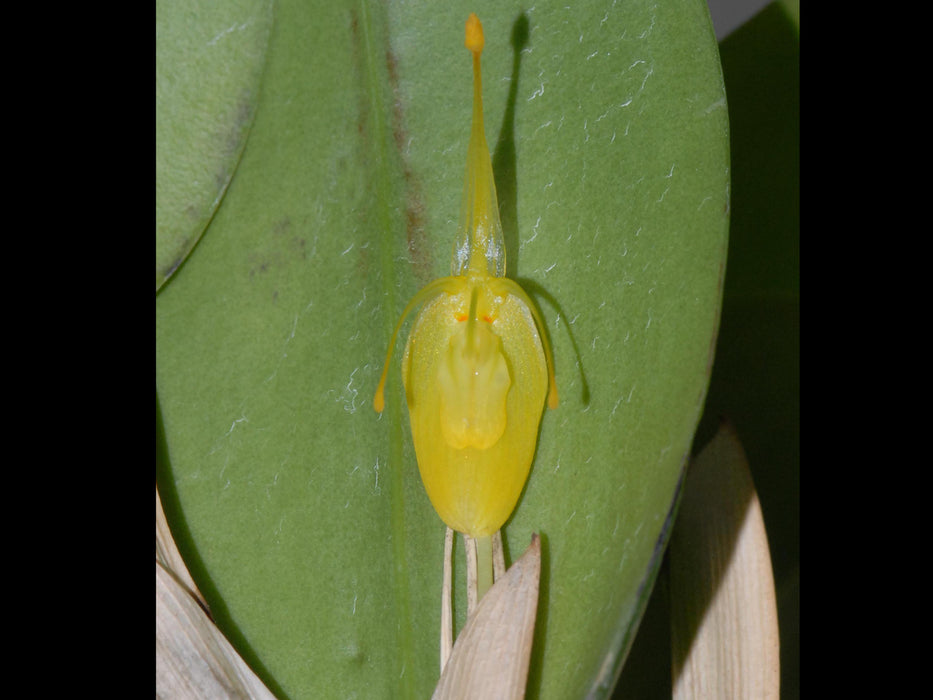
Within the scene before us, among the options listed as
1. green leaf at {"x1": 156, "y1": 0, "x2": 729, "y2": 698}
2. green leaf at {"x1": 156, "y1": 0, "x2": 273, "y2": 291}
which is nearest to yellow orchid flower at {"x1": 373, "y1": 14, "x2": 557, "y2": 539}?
green leaf at {"x1": 156, "y1": 0, "x2": 729, "y2": 698}

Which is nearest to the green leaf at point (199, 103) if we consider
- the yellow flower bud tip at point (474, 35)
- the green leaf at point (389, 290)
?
the green leaf at point (389, 290)

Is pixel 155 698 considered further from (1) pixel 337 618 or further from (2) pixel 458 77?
(2) pixel 458 77

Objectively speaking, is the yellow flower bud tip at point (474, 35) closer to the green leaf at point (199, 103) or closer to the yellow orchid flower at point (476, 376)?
the yellow orchid flower at point (476, 376)

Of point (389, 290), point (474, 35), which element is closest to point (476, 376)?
point (389, 290)

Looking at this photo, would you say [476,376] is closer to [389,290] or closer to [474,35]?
[389,290]

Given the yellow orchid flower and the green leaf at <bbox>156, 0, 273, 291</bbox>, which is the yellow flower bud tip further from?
the green leaf at <bbox>156, 0, 273, 291</bbox>
